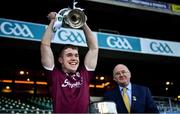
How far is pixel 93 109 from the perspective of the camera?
60.4 inches

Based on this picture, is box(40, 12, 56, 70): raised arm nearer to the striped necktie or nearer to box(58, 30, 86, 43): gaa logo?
the striped necktie

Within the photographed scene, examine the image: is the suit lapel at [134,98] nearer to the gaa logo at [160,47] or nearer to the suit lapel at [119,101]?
the suit lapel at [119,101]

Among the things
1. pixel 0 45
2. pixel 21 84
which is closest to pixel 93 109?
pixel 0 45

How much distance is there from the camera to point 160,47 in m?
10.1

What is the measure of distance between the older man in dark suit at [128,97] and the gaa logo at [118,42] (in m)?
6.01

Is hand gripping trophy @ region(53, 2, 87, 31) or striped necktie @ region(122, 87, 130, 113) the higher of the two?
hand gripping trophy @ region(53, 2, 87, 31)

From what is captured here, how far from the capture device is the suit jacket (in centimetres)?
296

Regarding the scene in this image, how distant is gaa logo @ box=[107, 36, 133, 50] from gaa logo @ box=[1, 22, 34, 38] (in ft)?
7.09

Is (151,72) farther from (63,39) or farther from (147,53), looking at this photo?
(63,39)

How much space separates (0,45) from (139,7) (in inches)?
167

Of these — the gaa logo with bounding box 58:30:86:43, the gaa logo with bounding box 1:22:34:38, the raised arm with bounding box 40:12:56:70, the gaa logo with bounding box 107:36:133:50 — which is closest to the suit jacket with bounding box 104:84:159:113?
the raised arm with bounding box 40:12:56:70

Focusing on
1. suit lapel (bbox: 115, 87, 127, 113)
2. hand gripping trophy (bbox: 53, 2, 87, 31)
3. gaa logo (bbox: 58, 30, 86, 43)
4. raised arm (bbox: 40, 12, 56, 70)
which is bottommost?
suit lapel (bbox: 115, 87, 127, 113)

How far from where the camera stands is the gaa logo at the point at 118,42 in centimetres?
922

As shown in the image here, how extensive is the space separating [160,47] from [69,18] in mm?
7891
